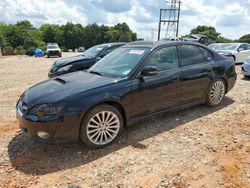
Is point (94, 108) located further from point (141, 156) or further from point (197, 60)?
point (197, 60)

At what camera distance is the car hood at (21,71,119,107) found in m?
3.89

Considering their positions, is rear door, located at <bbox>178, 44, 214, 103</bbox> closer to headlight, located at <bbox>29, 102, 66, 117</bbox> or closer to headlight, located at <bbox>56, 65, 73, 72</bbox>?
headlight, located at <bbox>29, 102, 66, 117</bbox>

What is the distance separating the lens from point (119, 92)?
13.8ft

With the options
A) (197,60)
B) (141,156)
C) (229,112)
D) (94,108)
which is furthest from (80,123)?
(229,112)

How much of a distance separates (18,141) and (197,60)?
12.1 feet

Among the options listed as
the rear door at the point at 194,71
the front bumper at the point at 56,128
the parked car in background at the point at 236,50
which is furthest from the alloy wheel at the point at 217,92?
the parked car in background at the point at 236,50

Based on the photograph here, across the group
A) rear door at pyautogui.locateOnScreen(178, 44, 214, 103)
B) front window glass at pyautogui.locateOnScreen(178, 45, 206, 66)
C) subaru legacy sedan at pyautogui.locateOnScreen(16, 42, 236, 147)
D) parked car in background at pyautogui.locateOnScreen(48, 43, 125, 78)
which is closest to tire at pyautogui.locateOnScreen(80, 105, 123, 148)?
subaru legacy sedan at pyautogui.locateOnScreen(16, 42, 236, 147)

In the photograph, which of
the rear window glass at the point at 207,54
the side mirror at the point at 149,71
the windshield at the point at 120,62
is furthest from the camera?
the rear window glass at the point at 207,54

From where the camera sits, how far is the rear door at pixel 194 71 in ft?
17.0

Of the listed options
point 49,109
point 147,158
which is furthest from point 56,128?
point 147,158

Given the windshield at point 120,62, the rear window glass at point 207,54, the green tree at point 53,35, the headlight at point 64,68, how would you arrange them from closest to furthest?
the windshield at point 120,62, the rear window glass at point 207,54, the headlight at point 64,68, the green tree at point 53,35

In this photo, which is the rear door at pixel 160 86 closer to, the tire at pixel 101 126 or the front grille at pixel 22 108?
the tire at pixel 101 126

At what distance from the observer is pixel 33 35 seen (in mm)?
76188

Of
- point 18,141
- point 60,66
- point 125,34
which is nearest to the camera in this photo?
point 18,141
